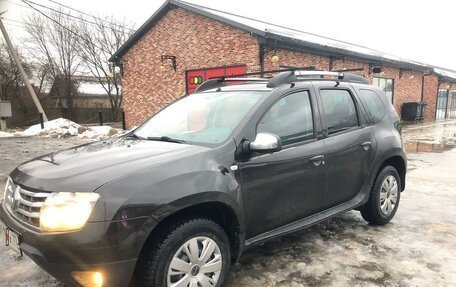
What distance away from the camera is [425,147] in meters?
11.9

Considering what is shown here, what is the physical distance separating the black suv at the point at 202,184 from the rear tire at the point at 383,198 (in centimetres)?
2

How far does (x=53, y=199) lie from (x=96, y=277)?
0.55 m

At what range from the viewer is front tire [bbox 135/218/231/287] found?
2422 mm

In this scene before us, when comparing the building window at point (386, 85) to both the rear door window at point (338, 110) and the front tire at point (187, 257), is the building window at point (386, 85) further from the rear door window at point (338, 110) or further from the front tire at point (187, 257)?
the front tire at point (187, 257)

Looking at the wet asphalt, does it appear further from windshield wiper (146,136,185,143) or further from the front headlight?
windshield wiper (146,136,185,143)

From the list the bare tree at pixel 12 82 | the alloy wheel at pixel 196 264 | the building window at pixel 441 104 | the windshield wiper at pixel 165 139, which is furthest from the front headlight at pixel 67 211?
the bare tree at pixel 12 82

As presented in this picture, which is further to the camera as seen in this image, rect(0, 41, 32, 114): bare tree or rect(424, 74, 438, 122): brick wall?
rect(0, 41, 32, 114): bare tree

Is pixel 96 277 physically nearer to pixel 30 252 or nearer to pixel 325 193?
pixel 30 252

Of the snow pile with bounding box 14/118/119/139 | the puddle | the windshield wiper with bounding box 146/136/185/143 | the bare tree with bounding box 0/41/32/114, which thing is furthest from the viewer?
the bare tree with bounding box 0/41/32/114

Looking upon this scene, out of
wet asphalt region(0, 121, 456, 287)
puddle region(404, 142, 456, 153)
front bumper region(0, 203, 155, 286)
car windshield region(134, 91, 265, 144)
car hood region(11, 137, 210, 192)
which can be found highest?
car windshield region(134, 91, 265, 144)

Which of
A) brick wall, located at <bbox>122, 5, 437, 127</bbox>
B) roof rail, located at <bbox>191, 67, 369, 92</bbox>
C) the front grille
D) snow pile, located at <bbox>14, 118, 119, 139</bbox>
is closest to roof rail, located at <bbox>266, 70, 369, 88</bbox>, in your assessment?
roof rail, located at <bbox>191, 67, 369, 92</bbox>

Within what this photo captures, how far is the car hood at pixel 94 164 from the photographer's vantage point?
2361mm

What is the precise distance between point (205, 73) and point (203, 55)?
693mm

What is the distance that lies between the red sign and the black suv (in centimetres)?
900
